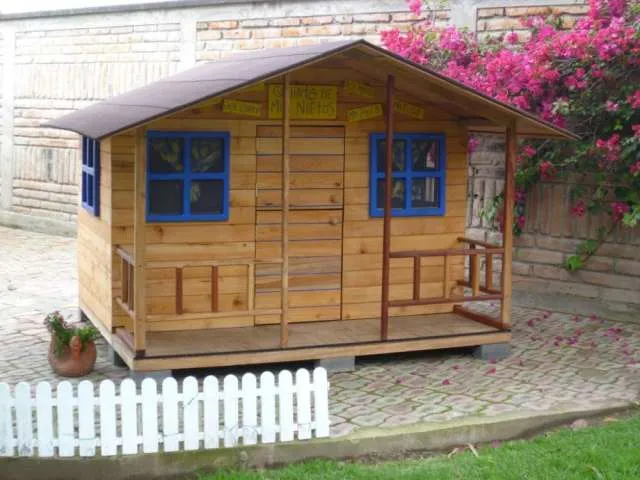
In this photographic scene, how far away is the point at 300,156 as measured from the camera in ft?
33.8

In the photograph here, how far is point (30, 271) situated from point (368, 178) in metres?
7.24

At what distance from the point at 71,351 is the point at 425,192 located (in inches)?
149

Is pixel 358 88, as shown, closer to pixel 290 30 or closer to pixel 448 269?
pixel 448 269

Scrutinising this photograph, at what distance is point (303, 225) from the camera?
10.4 m

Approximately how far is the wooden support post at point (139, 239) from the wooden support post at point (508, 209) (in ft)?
11.1

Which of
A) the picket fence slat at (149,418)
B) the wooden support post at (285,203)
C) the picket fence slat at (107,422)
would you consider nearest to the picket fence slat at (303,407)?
the picket fence slat at (149,418)

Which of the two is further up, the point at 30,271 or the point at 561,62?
the point at 561,62

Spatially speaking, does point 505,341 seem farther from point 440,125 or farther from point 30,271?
point 30,271

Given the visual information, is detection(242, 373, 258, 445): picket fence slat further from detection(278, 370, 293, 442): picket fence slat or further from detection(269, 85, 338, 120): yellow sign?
detection(269, 85, 338, 120): yellow sign

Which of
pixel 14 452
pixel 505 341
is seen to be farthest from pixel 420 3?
pixel 14 452

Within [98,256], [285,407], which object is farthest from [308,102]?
[285,407]

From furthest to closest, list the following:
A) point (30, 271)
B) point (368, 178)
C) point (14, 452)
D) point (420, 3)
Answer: point (30, 271) → point (420, 3) → point (368, 178) → point (14, 452)

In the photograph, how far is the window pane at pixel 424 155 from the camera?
10.8 meters

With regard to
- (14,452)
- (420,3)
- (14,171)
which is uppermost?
→ (420,3)
